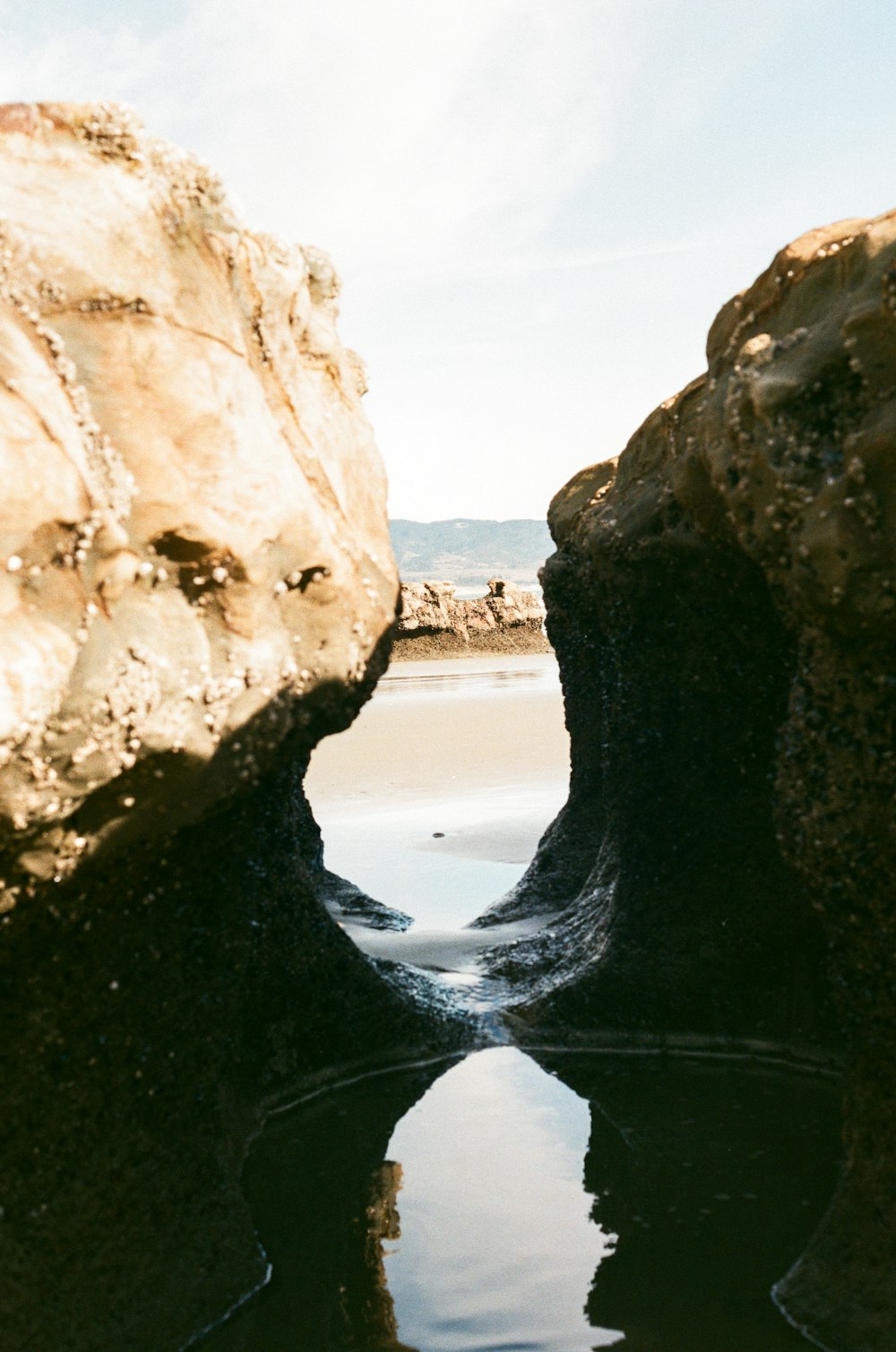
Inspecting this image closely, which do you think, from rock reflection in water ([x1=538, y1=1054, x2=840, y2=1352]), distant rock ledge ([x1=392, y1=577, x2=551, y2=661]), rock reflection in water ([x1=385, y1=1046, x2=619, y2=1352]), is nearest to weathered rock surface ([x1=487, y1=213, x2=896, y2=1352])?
rock reflection in water ([x1=538, y1=1054, x2=840, y2=1352])

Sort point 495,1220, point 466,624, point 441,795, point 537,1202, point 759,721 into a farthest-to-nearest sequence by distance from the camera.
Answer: point 466,624 < point 441,795 < point 759,721 < point 537,1202 < point 495,1220

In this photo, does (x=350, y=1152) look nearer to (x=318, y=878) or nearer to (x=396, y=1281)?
(x=396, y=1281)

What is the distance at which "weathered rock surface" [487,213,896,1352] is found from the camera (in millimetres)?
2396

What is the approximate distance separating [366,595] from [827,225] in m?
1.19

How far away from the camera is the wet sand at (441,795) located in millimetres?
6805

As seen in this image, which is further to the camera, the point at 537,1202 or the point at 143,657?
the point at 537,1202

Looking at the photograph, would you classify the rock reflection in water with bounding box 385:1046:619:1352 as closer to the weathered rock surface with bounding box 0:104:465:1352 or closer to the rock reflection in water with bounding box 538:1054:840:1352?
the rock reflection in water with bounding box 538:1054:840:1352

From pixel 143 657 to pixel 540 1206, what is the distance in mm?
1726

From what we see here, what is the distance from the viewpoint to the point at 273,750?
2502mm

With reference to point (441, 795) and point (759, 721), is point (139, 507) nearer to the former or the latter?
point (759, 721)

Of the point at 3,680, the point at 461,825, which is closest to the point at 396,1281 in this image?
the point at 3,680

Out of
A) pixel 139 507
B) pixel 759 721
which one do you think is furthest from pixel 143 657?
pixel 759 721

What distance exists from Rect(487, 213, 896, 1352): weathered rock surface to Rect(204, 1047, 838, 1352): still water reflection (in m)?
0.21

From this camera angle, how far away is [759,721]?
3701mm
